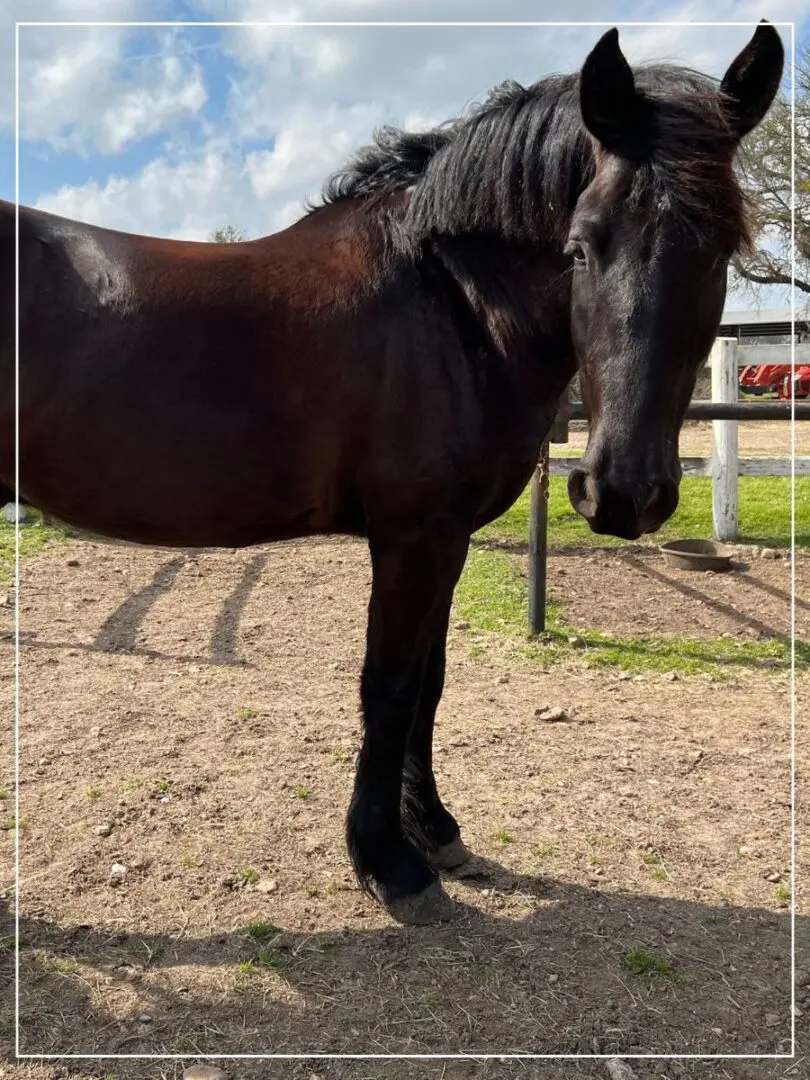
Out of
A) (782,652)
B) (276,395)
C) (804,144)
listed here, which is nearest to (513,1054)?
(276,395)

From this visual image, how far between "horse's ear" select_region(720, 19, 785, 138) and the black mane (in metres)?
0.04

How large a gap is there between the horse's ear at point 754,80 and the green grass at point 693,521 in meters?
5.19

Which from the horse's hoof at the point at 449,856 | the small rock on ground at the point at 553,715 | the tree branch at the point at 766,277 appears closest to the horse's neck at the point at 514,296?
the tree branch at the point at 766,277

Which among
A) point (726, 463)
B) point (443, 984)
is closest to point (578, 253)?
point (443, 984)

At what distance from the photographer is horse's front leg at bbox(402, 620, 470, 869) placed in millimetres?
2766

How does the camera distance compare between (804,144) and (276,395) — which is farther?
(804,144)

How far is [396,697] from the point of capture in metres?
2.43

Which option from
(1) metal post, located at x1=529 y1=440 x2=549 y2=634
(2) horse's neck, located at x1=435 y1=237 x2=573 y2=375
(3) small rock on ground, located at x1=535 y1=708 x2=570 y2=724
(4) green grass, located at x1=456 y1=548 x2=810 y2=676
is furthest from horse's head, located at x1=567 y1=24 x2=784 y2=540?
(1) metal post, located at x1=529 y1=440 x2=549 y2=634

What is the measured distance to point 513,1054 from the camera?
1970mm

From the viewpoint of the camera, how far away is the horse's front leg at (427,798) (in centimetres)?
277

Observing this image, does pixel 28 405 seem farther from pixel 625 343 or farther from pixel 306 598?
pixel 306 598

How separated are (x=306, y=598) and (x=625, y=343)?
4554mm

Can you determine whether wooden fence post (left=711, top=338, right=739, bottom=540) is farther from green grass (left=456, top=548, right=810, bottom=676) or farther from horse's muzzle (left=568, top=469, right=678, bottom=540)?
horse's muzzle (left=568, top=469, right=678, bottom=540)

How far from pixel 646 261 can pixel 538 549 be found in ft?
12.1
